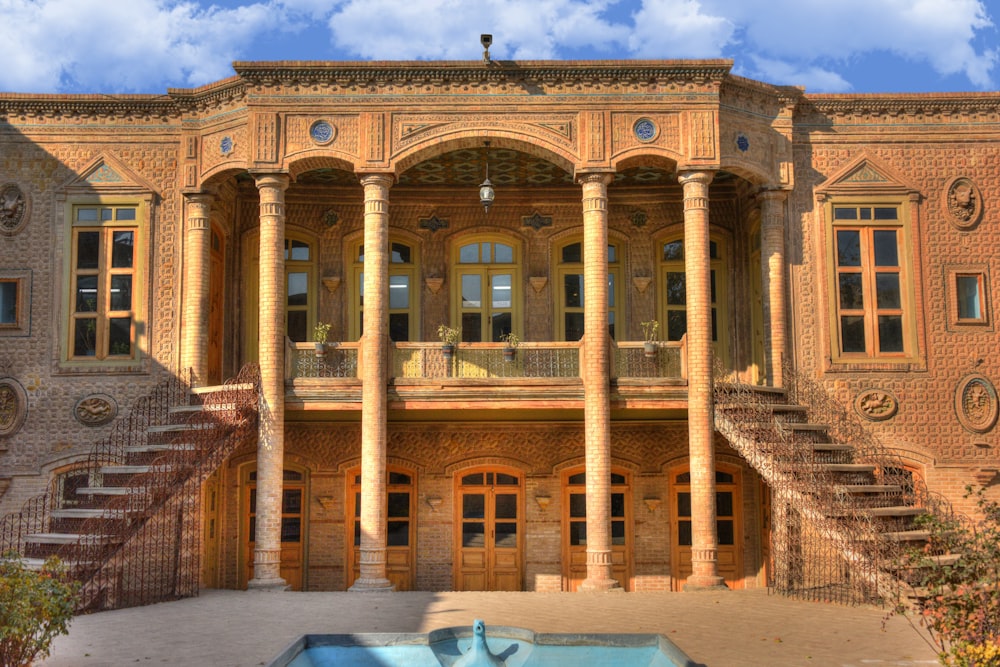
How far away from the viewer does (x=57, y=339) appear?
1755 centimetres

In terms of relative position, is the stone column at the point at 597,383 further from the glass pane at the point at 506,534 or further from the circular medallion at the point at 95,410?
the circular medallion at the point at 95,410

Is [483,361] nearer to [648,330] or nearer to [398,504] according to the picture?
[398,504]

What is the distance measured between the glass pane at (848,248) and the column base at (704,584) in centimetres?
589

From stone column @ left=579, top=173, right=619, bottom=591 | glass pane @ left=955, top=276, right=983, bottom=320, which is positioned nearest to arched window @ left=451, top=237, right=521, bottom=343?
stone column @ left=579, top=173, right=619, bottom=591

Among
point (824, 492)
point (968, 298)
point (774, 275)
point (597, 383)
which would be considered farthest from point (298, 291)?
point (968, 298)

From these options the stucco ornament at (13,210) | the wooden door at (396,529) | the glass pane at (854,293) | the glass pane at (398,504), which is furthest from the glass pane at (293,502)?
the glass pane at (854,293)

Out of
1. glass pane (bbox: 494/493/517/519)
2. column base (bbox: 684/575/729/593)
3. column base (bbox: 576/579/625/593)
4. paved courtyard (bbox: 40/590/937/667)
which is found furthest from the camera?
glass pane (bbox: 494/493/517/519)

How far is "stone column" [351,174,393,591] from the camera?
16.1m

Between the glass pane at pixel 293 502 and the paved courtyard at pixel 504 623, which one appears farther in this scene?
the glass pane at pixel 293 502

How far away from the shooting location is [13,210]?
58.1 feet

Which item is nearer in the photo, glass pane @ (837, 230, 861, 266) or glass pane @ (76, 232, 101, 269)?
glass pane @ (837, 230, 861, 266)

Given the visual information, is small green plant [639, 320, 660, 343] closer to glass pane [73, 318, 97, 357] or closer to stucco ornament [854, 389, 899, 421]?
stucco ornament [854, 389, 899, 421]

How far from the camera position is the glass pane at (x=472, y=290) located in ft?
64.3

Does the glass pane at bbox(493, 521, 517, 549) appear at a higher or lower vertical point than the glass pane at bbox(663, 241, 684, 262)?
lower
